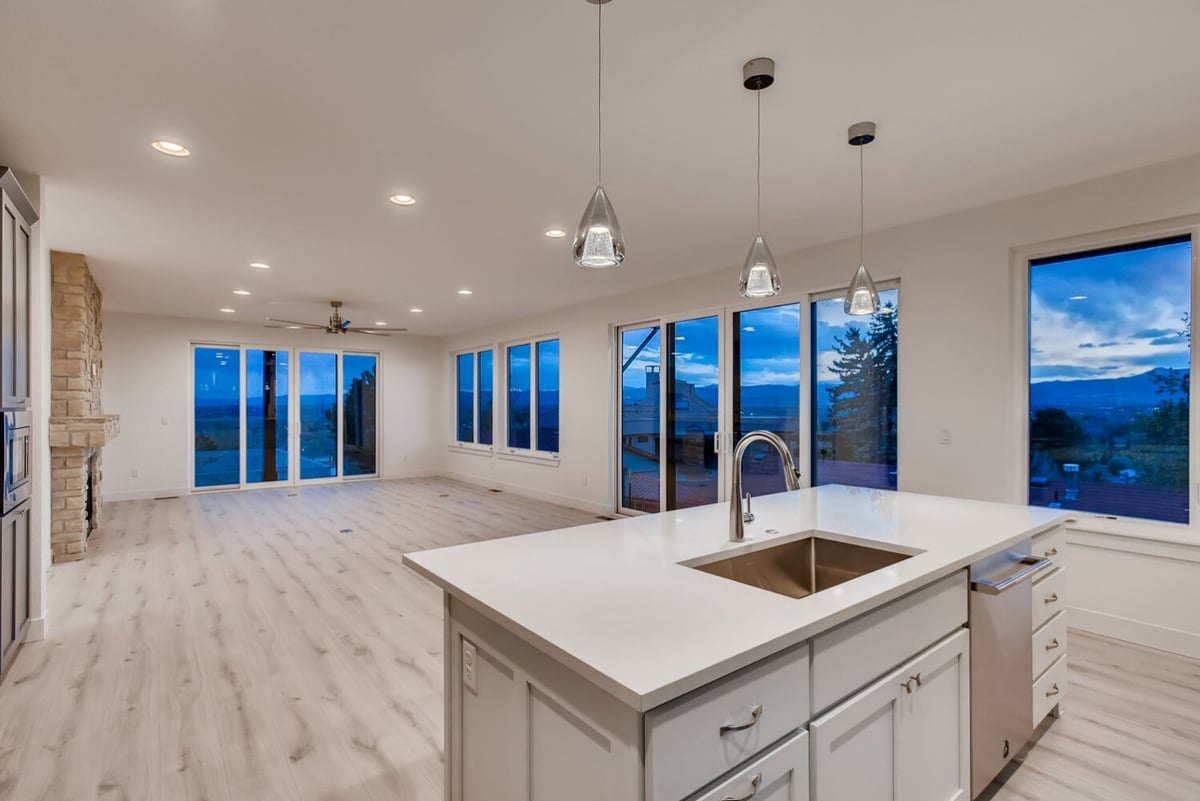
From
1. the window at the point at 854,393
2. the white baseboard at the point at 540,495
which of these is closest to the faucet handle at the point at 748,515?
the window at the point at 854,393

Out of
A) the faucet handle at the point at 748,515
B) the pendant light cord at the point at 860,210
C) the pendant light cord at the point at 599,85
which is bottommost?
the faucet handle at the point at 748,515

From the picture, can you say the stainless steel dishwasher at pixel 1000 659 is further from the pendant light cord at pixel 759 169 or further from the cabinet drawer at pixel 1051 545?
the pendant light cord at pixel 759 169

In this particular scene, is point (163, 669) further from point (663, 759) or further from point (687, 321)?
point (687, 321)

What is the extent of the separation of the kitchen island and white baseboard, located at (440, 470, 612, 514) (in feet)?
15.8

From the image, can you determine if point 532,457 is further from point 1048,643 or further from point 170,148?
point 1048,643

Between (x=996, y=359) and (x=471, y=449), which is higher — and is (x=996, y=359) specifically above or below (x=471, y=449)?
above

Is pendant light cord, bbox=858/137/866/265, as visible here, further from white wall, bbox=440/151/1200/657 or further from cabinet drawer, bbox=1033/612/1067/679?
cabinet drawer, bbox=1033/612/1067/679

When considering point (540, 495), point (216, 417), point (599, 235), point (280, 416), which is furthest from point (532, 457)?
point (599, 235)

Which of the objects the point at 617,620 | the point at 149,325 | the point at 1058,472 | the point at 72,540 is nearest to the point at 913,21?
the point at 617,620

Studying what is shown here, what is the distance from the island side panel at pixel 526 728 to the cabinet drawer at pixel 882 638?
→ 50 cm

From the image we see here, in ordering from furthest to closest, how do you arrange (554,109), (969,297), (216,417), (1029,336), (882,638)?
(216,417), (969,297), (1029,336), (554,109), (882,638)

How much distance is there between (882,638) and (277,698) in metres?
2.54

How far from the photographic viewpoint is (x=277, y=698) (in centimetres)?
259

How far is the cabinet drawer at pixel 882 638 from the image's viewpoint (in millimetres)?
1303
